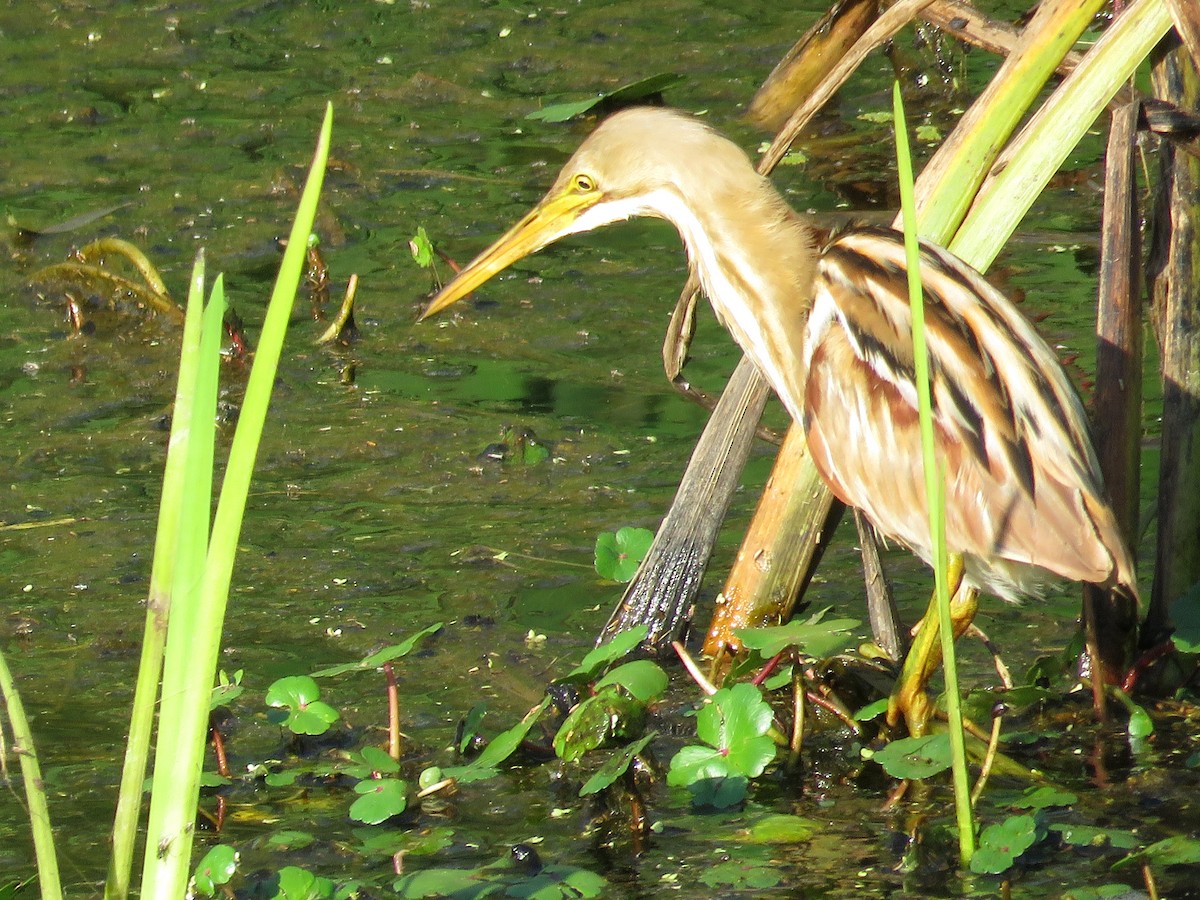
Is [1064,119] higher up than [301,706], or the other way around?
[1064,119]

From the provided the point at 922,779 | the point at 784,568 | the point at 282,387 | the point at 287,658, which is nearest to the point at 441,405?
the point at 282,387

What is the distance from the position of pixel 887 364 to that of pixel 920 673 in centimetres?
62

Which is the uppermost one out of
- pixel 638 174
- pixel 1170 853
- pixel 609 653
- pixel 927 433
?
pixel 638 174

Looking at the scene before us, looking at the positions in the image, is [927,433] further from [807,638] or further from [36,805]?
[36,805]

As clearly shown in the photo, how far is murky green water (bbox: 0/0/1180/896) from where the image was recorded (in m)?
3.63

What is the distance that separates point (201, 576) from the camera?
6.10 feet

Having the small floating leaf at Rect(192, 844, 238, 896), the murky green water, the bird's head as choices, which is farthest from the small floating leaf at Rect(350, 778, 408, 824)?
the bird's head

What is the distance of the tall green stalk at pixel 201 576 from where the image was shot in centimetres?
180

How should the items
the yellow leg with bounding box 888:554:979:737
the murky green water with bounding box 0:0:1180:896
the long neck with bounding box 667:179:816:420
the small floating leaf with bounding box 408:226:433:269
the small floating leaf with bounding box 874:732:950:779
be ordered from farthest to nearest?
the small floating leaf with bounding box 408:226:433:269
the murky green water with bounding box 0:0:1180:896
the long neck with bounding box 667:179:816:420
the yellow leg with bounding box 888:554:979:737
the small floating leaf with bounding box 874:732:950:779

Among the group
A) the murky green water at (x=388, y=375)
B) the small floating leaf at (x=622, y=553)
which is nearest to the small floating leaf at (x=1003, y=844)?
the murky green water at (x=388, y=375)

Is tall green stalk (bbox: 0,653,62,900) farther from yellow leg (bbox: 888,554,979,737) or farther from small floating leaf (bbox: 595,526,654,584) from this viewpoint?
small floating leaf (bbox: 595,526,654,584)

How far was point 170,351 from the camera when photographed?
18.3 feet

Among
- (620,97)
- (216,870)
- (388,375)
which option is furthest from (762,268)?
(620,97)

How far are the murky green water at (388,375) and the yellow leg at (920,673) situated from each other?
0.15 metres
